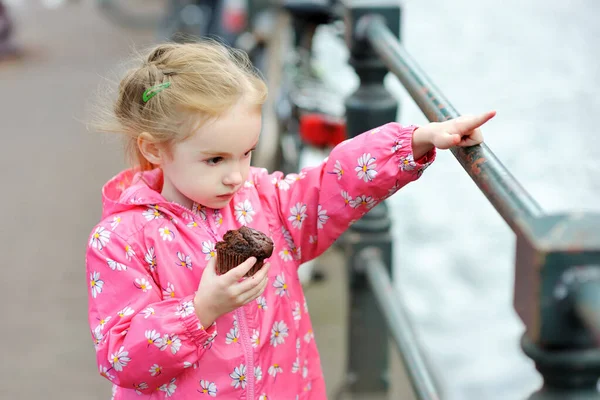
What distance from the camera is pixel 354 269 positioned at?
108 inches

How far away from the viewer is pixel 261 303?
1.56 metres

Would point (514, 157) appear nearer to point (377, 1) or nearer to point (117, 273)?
→ point (377, 1)

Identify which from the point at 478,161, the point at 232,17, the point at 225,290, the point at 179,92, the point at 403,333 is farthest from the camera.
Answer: the point at 232,17

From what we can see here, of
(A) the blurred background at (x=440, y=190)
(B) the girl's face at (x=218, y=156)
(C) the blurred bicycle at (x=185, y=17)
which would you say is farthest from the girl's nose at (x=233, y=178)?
(C) the blurred bicycle at (x=185, y=17)

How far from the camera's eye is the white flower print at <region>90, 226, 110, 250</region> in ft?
4.82

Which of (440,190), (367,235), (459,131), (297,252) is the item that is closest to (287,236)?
(297,252)

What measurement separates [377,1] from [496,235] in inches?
123

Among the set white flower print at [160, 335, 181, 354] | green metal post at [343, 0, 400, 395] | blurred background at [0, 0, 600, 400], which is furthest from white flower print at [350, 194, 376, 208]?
blurred background at [0, 0, 600, 400]

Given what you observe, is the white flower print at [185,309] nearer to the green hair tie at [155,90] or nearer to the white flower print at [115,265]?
the white flower print at [115,265]

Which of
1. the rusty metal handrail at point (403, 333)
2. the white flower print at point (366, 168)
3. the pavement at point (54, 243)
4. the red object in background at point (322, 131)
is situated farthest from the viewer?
the red object in background at point (322, 131)

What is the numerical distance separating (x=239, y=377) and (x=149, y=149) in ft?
1.45

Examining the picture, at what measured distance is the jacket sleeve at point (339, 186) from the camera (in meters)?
1.53

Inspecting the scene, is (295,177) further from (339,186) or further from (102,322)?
(102,322)

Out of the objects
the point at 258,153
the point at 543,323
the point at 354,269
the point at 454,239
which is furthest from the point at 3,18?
the point at 543,323
